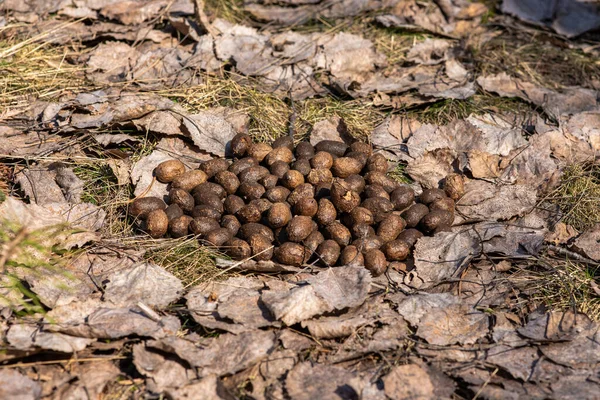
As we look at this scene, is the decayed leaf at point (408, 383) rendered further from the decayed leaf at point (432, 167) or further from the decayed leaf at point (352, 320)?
the decayed leaf at point (432, 167)

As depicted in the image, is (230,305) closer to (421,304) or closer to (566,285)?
(421,304)

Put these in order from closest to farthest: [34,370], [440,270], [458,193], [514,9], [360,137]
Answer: [34,370], [440,270], [458,193], [360,137], [514,9]

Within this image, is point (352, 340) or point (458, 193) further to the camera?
point (458, 193)

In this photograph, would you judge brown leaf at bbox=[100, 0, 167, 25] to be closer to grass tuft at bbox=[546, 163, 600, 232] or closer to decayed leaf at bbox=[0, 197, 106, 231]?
decayed leaf at bbox=[0, 197, 106, 231]

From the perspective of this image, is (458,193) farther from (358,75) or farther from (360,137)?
(358,75)

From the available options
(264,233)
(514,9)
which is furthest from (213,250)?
(514,9)

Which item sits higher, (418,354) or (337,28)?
(337,28)

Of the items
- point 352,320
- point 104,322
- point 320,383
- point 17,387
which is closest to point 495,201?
point 352,320
